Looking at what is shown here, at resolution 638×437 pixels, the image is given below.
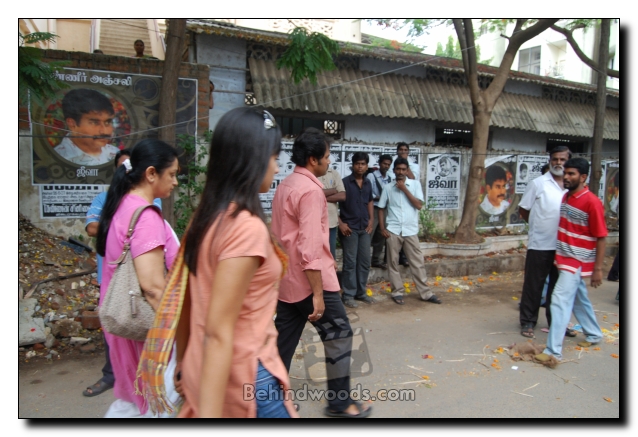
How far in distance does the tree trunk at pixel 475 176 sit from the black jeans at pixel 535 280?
10.2 ft

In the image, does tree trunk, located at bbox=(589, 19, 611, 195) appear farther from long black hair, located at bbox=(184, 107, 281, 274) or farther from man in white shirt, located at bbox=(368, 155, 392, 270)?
long black hair, located at bbox=(184, 107, 281, 274)

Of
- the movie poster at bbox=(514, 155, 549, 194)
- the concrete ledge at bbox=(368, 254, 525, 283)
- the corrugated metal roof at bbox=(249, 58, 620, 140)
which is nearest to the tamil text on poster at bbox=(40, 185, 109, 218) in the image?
the corrugated metal roof at bbox=(249, 58, 620, 140)

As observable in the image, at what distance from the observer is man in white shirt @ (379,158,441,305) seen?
19.4ft

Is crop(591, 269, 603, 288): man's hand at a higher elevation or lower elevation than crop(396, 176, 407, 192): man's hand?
lower

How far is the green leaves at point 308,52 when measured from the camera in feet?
21.1

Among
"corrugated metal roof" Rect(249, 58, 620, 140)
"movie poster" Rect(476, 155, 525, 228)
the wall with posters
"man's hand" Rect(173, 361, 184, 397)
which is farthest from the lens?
"movie poster" Rect(476, 155, 525, 228)

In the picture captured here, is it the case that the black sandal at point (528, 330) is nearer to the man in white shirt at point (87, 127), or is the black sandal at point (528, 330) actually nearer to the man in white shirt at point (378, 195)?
the man in white shirt at point (378, 195)

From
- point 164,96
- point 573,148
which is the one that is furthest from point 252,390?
point 573,148

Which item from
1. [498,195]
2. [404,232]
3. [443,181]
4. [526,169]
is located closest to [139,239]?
[404,232]

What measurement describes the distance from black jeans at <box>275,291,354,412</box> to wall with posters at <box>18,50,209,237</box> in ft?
13.9

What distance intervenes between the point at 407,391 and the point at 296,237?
1.61 meters

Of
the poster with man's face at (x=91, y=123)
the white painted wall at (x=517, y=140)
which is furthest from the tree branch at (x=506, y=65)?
the poster with man's face at (x=91, y=123)

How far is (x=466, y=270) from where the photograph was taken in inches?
295

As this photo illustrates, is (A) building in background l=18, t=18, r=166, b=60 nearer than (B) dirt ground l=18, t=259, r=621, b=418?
No
